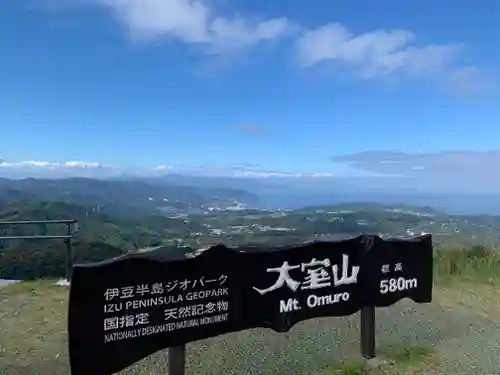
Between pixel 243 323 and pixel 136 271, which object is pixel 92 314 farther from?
pixel 243 323

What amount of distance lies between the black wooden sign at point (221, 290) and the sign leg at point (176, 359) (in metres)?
0.12

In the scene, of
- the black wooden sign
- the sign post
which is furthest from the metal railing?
the sign post

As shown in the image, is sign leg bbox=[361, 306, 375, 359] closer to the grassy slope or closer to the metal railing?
the grassy slope

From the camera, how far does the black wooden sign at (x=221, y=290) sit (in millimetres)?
3365

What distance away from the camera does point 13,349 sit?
489cm

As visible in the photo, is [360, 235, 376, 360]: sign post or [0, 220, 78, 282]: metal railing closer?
[360, 235, 376, 360]: sign post

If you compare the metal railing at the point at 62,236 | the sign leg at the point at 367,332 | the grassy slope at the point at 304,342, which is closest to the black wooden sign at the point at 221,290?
the sign leg at the point at 367,332

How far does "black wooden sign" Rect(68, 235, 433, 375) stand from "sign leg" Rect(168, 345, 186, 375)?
4.8 inches

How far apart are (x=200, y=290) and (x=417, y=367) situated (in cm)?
215

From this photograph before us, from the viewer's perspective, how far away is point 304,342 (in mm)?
5273

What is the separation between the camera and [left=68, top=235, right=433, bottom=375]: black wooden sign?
3365mm

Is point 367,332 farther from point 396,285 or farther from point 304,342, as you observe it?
point 304,342

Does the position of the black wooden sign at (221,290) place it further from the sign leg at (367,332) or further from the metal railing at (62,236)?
the metal railing at (62,236)

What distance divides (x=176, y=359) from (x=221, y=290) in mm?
600
